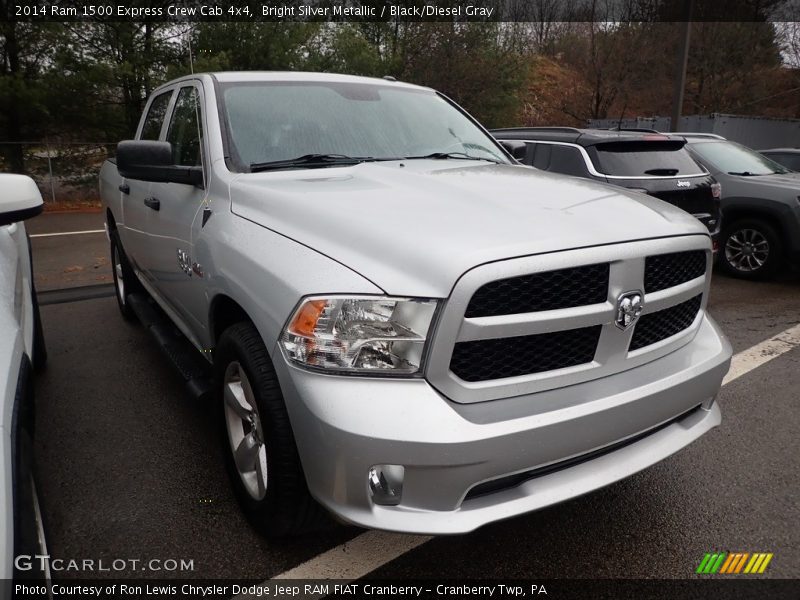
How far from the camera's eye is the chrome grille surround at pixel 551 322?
1.80m

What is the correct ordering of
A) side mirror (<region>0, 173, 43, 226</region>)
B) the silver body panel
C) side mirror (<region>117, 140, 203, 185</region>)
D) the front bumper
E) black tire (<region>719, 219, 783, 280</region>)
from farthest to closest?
1. black tire (<region>719, 219, 783, 280</region>)
2. side mirror (<region>117, 140, 203, 185</region>)
3. side mirror (<region>0, 173, 43, 226</region>)
4. the front bumper
5. the silver body panel

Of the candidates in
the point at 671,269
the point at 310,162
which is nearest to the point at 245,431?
the point at 310,162

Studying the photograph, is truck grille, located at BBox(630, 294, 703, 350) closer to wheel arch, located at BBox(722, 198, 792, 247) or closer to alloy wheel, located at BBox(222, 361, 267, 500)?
alloy wheel, located at BBox(222, 361, 267, 500)

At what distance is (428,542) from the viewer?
2.46 metres

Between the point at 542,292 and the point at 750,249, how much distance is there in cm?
664

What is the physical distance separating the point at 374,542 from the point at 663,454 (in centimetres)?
116

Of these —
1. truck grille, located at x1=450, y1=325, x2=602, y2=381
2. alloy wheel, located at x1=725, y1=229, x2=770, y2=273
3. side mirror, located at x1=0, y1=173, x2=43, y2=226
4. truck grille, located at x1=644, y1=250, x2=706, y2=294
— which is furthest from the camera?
alloy wheel, located at x1=725, y1=229, x2=770, y2=273

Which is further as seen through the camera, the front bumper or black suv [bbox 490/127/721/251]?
black suv [bbox 490/127/721/251]

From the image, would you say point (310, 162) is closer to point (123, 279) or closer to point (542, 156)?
point (123, 279)

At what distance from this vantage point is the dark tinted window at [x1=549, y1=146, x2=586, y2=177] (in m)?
6.17

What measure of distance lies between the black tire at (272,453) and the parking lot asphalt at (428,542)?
20cm

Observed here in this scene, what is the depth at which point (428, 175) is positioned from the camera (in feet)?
8.94

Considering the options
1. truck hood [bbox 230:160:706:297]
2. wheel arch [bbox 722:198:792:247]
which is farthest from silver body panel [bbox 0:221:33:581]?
wheel arch [bbox 722:198:792:247]

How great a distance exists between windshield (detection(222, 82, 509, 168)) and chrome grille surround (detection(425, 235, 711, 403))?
1498 millimetres
